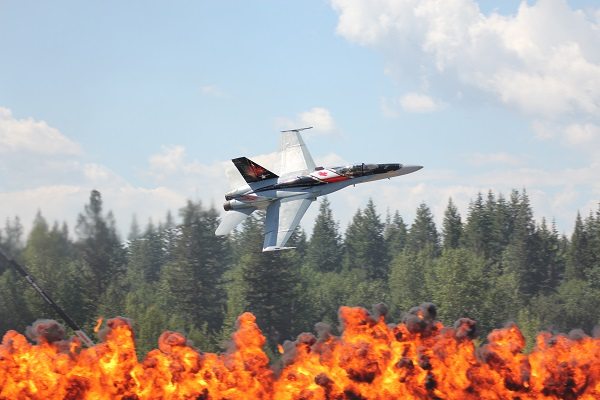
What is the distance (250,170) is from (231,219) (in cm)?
394

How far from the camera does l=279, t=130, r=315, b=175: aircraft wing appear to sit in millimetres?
61562

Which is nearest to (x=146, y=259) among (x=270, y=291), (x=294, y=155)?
(x=270, y=291)

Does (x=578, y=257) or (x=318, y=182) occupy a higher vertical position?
(x=318, y=182)

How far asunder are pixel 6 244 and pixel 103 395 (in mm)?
19592

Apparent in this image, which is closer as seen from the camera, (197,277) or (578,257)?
(197,277)

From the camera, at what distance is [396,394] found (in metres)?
59.3

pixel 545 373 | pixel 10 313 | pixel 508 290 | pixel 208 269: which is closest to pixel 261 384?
pixel 545 373

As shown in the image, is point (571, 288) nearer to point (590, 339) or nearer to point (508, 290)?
point (508, 290)

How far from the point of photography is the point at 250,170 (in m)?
59.3

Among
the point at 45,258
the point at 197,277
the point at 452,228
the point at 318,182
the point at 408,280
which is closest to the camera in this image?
the point at 318,182

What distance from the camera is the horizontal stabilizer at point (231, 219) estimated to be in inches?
2235

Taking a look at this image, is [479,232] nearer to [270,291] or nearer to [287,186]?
[270,291]

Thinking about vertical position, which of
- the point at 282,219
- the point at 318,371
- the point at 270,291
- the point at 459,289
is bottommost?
the point at 318,371

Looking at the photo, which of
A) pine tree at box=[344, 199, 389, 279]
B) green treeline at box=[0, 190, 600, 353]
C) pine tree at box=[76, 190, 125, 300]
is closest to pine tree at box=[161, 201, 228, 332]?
green treeline at box=[0, 190, 600, 353]
